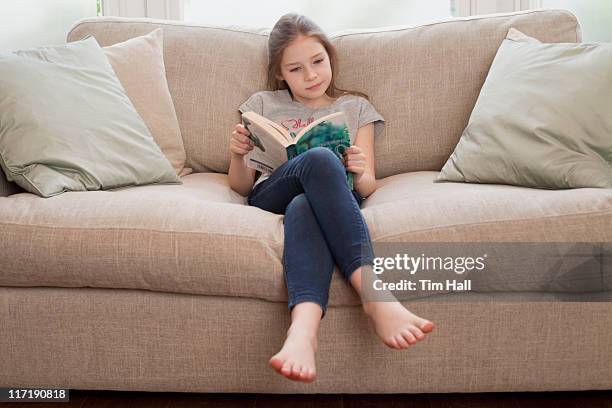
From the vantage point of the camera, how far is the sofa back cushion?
2.41m

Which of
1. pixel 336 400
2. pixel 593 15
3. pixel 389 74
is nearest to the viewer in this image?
pixel 336 400

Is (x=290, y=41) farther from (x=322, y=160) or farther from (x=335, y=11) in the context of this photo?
(x=335, y=11)

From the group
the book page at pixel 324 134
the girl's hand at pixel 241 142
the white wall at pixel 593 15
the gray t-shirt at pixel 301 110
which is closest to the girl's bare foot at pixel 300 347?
the book page at pixel 324 134

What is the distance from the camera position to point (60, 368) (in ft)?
5.79

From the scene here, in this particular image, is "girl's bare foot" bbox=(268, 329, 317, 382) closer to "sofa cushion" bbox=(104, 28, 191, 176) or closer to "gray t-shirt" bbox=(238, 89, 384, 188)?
"gray t-shirt" bbox=(238, 89, 384, 188)

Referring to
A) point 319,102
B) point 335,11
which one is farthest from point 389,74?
point 335,11

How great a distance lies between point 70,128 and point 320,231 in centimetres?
79

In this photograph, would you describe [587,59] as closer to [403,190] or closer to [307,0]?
[403,190]

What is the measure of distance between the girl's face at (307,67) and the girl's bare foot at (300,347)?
2.84 ft

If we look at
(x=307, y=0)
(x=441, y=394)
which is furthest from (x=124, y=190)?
(x=307, y=0)

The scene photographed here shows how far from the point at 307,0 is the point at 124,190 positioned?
4.74 ft

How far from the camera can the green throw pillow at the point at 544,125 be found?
2039mm

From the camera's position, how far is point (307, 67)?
2.25 metres

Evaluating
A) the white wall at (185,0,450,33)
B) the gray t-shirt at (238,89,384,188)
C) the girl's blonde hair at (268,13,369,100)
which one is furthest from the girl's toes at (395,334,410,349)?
the white wall at (185,0,450,33)
